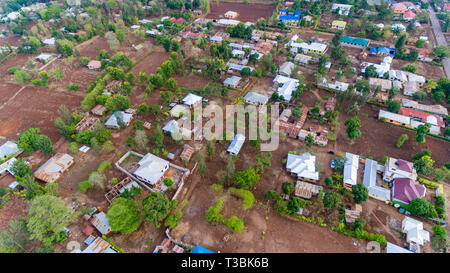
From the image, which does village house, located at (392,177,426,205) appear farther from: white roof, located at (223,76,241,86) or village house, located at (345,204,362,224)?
white roof, located at (223,76,241,86)

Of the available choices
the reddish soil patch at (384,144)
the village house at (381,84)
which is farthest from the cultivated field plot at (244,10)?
the reddish soil patch at (384,144)

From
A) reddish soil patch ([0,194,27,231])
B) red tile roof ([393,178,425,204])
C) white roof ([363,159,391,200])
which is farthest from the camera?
white roof ([363,159,391,200])

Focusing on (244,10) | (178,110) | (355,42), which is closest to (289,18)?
(244,10)

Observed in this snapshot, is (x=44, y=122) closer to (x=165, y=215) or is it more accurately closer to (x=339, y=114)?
(x=165, y=215)

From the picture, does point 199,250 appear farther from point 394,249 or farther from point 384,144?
point 384,144

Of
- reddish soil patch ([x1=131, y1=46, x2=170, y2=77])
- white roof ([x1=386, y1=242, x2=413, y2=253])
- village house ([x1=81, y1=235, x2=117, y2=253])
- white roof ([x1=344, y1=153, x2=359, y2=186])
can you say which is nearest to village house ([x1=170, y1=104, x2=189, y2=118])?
reddish soil patch ([x1=131, y1=46, x2=170, y2=77])

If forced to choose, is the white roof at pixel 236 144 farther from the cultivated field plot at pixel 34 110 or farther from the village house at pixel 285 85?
the cultivated field plot at pixel 34 110

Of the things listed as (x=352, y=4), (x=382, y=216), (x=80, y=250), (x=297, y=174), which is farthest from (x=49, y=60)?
(x=352, y=4)
